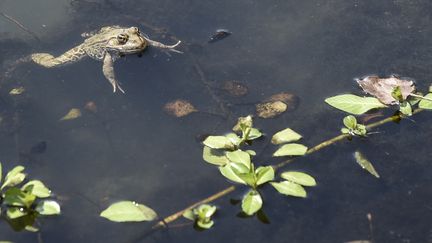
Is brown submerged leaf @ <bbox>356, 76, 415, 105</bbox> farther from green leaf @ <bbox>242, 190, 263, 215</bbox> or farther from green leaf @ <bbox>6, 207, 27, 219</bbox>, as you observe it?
green leaf @ <bbox>6, 207, 27, 219</bbox>

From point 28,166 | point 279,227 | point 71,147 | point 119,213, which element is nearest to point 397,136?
point 279,227

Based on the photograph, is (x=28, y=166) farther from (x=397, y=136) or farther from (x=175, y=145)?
(x=397, y=136)

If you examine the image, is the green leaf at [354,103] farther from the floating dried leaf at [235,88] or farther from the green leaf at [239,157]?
the green leaf at [239,157]

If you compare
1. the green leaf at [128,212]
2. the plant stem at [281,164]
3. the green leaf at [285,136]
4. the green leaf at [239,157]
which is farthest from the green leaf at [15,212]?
the green leaf at [285,136]

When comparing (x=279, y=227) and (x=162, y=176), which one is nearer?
(x=279, y=227)

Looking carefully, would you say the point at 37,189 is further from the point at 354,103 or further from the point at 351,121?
the point at 354,103

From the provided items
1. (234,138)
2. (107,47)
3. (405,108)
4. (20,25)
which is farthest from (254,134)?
(20,25)

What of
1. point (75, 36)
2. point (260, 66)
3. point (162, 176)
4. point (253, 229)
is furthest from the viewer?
point (75, 36)
